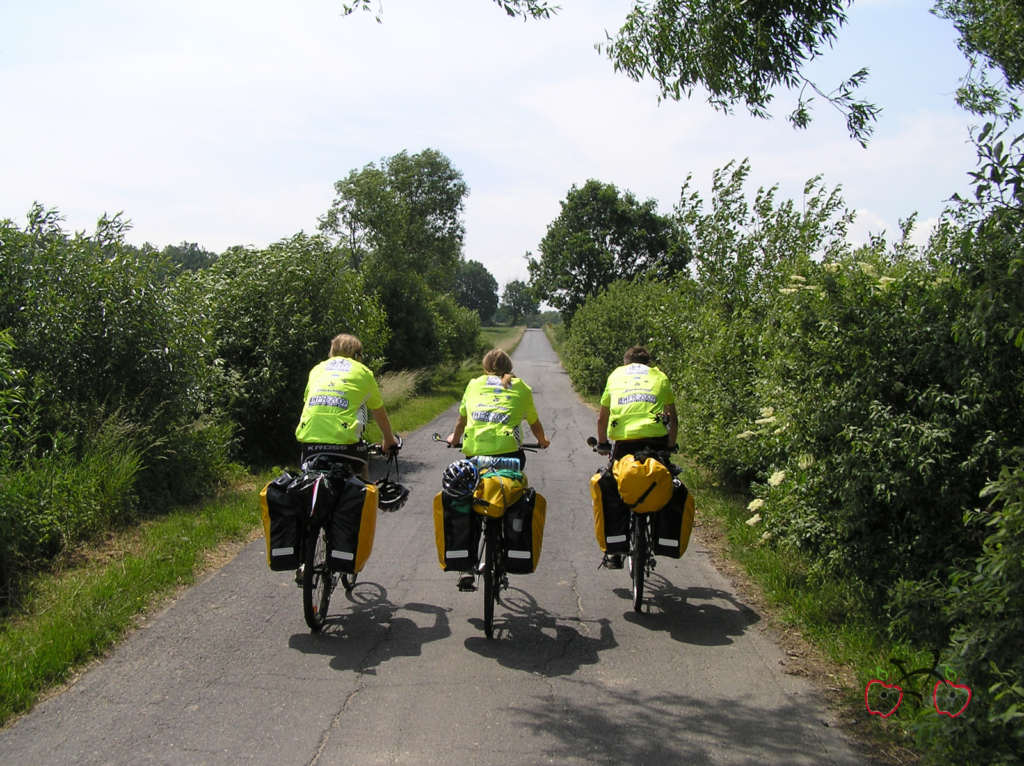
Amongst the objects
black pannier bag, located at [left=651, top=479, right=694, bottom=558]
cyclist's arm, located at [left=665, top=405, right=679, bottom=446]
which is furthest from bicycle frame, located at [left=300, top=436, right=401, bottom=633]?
cyclist's arm, located at [left=665, top=405, right=679, bottom=446]

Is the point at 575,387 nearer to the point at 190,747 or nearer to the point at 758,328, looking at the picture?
the point at 758,328

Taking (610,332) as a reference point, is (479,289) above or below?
above

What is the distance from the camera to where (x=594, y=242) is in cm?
5800

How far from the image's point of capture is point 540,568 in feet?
24.5

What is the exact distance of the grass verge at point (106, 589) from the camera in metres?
4.84

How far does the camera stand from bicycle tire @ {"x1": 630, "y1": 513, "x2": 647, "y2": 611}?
20.7ft

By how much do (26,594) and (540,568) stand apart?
158 inches

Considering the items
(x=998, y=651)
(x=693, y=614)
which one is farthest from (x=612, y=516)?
(x=998, y=651)

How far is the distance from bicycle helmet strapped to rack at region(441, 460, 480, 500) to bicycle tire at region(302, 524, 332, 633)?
0.90 meters

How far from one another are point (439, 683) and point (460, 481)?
1.39 metres

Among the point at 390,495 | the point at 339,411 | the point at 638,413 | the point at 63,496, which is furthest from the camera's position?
the point at 63,496

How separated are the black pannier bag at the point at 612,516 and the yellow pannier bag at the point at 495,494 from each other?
0.93 metres

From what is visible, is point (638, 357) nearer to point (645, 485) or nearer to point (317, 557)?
point (645, 485)

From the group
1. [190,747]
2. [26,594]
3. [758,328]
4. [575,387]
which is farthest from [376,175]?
[190,747]
